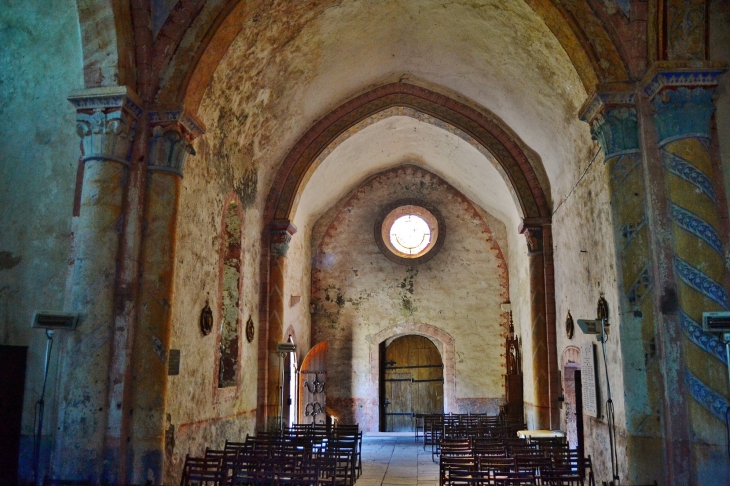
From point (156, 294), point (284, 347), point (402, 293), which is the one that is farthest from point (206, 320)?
point (402, 293)

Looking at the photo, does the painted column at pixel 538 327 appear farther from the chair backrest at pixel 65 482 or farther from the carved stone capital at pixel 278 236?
the chair backrest at pixel 65 482

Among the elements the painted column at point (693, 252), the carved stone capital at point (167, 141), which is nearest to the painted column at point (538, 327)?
Answer: the painted column at point (693, 252)

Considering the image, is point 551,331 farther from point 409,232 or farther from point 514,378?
point 409,232

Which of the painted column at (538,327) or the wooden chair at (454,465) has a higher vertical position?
the painted column at (538,327)

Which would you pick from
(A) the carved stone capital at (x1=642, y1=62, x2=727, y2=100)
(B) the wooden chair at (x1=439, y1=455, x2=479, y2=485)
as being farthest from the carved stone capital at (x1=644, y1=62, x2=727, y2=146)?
(B) the wooden chair at (x1=439, y1=455, x2=479, y2=485)

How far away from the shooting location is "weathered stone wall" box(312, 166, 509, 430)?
1603 cm

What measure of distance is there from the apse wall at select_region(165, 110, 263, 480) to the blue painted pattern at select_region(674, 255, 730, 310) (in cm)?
554

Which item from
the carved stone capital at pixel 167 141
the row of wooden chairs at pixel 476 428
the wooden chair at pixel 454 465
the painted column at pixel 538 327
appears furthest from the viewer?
the painted column at pixel 538 327

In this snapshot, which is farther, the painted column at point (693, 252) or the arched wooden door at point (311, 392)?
the arched wooden door at point (311, 392)

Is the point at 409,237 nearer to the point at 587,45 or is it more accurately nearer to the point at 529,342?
the point at 529,342

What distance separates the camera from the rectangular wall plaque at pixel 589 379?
28.2 ft

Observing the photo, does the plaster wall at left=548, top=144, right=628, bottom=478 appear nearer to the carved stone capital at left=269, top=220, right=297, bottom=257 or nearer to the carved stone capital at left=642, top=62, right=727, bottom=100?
the carved stone capital at left=642, top=62, right=727, bottom=100

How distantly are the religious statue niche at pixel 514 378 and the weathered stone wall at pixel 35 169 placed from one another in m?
9.80

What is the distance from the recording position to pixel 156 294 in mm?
6832
